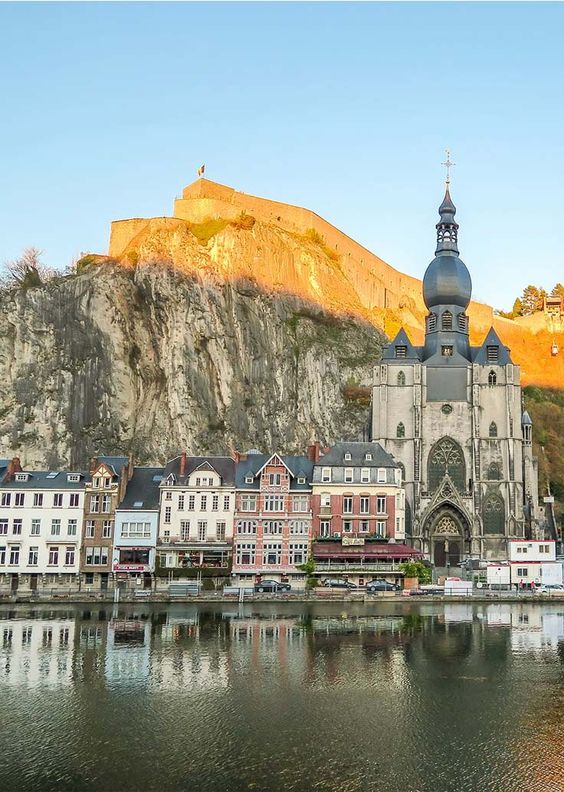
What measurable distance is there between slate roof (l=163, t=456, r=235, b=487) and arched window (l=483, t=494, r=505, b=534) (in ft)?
75.4

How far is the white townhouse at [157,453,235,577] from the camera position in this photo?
58594 millimetres

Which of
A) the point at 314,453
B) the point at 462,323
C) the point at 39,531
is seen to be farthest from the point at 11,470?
the point at 462,323

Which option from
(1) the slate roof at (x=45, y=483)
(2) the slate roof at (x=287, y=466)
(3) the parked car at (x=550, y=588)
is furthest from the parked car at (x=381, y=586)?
(1) the slate roof at (x=45, y=483)

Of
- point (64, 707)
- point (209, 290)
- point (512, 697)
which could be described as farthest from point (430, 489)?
point (64, 707)

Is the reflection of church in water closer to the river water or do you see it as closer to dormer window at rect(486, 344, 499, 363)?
dormer window at rect(486, 344, 499, 363)

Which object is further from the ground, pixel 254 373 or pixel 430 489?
pixel 254 373

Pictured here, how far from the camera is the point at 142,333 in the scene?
309ft

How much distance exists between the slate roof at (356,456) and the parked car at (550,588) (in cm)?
1407

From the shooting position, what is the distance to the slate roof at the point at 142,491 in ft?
198

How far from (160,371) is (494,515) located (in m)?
41.8

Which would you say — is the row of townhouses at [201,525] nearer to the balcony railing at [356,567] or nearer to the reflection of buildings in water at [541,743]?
the balcony railing at [356,567]

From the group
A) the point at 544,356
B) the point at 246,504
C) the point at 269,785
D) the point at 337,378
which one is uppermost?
the point at 544,356

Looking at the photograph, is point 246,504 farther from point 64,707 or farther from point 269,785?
point 269,785

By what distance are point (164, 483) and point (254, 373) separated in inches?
1344
